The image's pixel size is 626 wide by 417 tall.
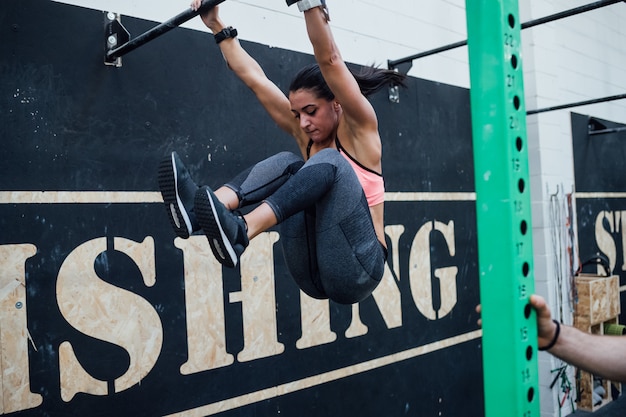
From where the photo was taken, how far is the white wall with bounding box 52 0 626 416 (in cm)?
295

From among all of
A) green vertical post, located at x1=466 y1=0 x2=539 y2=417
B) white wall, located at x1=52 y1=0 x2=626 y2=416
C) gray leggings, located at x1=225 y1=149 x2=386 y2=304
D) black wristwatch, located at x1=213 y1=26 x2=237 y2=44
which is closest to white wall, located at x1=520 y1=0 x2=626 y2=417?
white wall, located at x1=52 y1=0 x2=626 y2=416

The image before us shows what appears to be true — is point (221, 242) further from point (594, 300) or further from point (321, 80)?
point (594, 300)

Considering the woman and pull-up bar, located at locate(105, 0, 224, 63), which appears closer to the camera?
the woman

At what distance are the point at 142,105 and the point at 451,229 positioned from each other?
2.37 meters

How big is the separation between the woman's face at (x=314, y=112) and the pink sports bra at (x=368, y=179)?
0.24 feet

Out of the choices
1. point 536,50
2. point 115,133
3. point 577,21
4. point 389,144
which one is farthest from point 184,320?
point 577,21

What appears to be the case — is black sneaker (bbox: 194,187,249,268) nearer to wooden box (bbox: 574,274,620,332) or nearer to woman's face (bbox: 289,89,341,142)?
woman's face (bbox: 289,89,341,142)

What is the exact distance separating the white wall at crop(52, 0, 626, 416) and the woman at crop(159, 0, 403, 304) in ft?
2.97

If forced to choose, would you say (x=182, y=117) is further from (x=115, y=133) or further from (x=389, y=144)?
(x=389, y=144)

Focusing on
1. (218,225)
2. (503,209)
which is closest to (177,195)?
(218,225)

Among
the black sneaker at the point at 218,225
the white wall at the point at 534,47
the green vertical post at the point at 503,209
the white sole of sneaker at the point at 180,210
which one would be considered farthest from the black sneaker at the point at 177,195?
the white wall at the point at 534,47

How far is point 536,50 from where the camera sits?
14.7 feet

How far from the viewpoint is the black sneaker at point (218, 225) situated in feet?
4.86

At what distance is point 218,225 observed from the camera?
148cm
